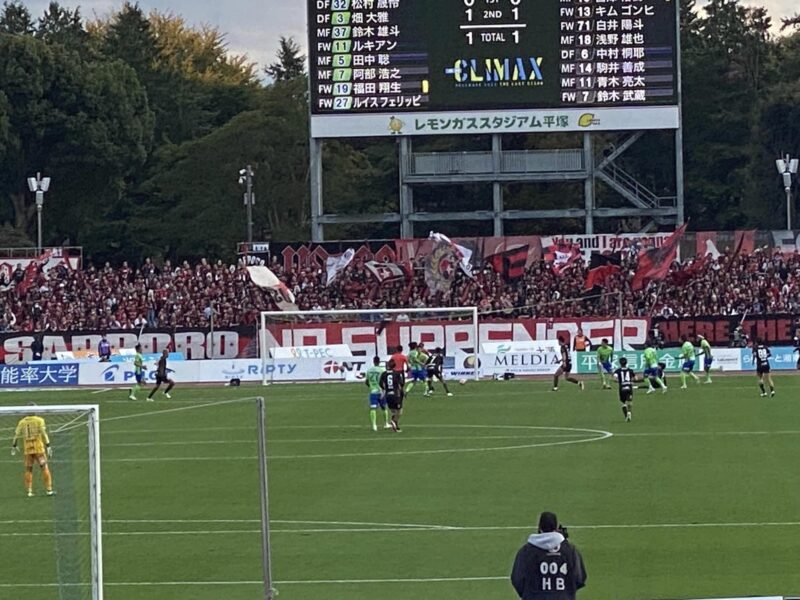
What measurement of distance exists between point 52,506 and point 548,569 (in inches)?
540

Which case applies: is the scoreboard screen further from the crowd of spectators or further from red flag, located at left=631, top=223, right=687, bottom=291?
the crowd of spectators

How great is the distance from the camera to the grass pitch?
17.6 meters

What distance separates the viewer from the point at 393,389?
3406 cm

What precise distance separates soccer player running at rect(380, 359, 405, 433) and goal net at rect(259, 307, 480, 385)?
1972 centimetres

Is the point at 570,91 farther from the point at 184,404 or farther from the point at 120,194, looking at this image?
the point at 120,194

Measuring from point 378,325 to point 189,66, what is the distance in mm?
58043

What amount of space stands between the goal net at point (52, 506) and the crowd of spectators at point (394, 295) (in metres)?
32.0

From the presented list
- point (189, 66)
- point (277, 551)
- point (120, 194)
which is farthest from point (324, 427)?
point (189, 66)

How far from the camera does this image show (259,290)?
62.0 m

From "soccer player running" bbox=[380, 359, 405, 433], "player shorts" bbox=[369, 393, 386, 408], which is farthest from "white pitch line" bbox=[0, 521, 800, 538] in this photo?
"player shorts" bbox=[369, 393, 386, 408]

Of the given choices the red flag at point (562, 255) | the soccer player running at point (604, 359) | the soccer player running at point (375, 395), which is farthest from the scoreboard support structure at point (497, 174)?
the soccer player running at point (375, 395)

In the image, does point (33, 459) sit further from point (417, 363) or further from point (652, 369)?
point (652, 369)

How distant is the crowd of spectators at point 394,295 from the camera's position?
59094mm

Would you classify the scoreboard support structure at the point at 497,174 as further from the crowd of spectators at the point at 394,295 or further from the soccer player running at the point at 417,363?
the soccer player running at the point at 417,363
